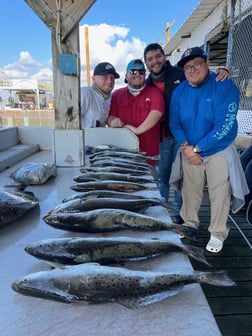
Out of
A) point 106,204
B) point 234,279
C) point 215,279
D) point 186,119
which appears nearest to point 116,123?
point 186,119

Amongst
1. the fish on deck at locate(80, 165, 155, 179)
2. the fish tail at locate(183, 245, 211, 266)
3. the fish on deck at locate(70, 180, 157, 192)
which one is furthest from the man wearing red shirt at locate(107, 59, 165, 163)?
the fish tail at locate(183, 245, 211, 266)

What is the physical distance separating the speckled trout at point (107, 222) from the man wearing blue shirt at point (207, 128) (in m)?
1.69

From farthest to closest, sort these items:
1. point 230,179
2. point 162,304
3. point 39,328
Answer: point 230,179
point 162,304
point 39,328

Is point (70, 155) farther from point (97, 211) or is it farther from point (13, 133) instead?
point (13, 133)

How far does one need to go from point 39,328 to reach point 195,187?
278cm

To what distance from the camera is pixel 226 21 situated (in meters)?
7.35

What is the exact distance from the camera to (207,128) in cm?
314

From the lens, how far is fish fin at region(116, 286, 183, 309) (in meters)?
1.03

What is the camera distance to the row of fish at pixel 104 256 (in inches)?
42.0

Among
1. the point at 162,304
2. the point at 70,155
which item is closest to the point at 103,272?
the point at 162,304

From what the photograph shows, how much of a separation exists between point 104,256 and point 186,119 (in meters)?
2.32

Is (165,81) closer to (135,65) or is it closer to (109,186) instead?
(135,65)

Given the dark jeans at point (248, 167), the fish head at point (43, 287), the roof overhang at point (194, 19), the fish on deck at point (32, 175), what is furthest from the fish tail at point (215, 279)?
the roof overhang at point (194, 19)

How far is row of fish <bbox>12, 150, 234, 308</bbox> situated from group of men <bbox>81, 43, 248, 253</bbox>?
48.5 inches
